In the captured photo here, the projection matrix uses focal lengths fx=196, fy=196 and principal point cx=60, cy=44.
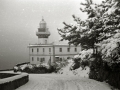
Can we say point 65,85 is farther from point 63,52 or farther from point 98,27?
point 63,52

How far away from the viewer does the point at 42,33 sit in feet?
221

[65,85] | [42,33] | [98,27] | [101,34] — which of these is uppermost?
[42,33]

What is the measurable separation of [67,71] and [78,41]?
19494 millimetres

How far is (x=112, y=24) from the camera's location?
13.9 m

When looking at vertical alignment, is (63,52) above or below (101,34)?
above

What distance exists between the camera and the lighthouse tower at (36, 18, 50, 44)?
67.1 meters

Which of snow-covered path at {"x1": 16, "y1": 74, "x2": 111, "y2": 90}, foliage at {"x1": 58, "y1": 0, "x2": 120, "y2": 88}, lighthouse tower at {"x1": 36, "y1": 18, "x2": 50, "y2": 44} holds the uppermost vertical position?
lighthouse tower at {"x1": 36, "y1": 18, "x2": 50, "y2": 44}

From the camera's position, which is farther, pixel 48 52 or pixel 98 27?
pixel 48 52

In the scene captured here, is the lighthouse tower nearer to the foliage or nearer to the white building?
the white building

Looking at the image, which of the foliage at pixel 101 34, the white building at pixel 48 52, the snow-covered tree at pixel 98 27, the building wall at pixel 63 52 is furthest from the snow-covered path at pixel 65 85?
the building wall at pixel 63 52

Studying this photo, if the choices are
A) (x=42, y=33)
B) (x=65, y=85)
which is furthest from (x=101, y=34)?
(x=42, y=33)

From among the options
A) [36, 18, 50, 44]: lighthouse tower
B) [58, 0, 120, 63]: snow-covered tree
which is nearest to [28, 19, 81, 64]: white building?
[36, 18, 50, 44]: lighthouse tower

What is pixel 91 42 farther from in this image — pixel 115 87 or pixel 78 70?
pixel 78 70

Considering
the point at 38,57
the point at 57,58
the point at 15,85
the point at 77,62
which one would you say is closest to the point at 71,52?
the point at 57,58
